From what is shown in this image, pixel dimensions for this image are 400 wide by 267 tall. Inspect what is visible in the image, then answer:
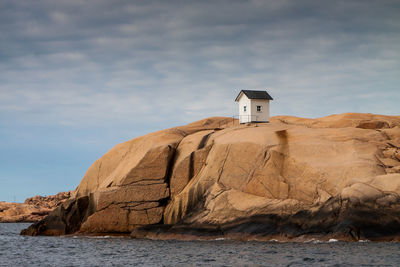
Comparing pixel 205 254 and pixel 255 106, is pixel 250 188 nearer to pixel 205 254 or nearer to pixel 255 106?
pixel 205 254

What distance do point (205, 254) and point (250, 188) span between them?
379 inches

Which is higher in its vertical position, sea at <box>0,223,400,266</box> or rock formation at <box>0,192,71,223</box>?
sea at <box>0,223,400,266</box>

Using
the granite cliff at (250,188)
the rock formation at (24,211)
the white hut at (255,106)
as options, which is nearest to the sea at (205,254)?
the granite cliff at (250,188)

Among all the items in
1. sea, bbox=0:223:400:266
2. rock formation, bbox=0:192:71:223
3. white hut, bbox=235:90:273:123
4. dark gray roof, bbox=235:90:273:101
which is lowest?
rock formation, bbox=0:192:71:223

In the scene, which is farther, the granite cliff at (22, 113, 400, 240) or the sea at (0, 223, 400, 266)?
the granite cliff at (22, 113, 400, 240)

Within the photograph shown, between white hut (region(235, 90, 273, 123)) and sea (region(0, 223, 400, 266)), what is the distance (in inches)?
873

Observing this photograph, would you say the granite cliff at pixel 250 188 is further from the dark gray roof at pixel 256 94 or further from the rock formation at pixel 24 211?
the rock formation at pixel 24 211

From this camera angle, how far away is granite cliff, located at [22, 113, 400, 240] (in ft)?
97.2

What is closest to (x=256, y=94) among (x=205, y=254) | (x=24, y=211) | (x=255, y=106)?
(x=255, y=106)

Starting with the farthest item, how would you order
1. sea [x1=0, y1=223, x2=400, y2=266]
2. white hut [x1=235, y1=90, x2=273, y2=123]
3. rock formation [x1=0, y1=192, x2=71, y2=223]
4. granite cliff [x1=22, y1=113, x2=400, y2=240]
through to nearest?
rock formation [x1=0, y1=192, x2=71, y2=223], white hut [x1=235, y1=90, x2=273, y2=123], granite cliff [x1=22, y1=113, x2=400, y2=240], sea [x1=0, y1=223, x2=400, y2=266]

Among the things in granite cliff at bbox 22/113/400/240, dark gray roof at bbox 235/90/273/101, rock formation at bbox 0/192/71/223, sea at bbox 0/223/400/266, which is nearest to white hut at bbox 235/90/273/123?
dark gray roof at bbox 235/90/273/101

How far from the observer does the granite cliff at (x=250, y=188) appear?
97.2 ft

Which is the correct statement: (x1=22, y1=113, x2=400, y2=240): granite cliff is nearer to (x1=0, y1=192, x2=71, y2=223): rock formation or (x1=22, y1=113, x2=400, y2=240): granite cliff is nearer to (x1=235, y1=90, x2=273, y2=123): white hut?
(x1=235, y1=90, x2=273, y2=123): white hut

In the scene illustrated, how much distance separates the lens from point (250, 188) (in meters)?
34.2
